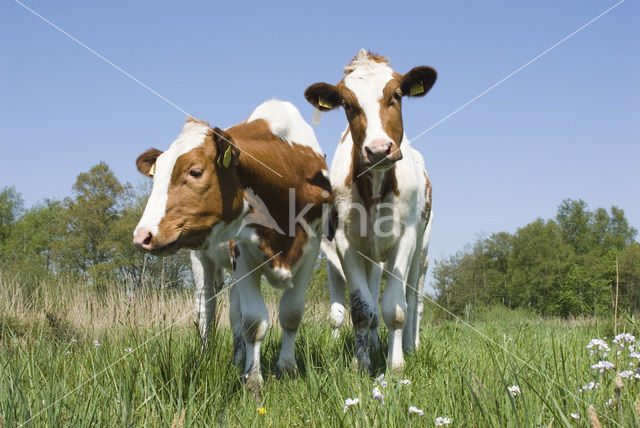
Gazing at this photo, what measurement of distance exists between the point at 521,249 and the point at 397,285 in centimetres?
4763

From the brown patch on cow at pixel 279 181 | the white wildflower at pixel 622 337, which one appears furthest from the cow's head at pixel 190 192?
the white wildflower at pixel 622 337

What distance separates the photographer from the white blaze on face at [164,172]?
3535 mm

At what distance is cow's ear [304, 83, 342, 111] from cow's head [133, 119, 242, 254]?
126 cm

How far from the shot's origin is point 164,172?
3.72m

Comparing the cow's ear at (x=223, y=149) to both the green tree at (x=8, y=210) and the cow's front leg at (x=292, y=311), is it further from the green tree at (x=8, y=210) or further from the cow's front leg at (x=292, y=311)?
the green tree at (x=8, y=210)

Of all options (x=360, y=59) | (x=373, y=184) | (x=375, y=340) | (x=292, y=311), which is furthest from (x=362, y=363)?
(x=360, y=59)

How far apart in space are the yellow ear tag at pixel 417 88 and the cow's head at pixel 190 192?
6.35 ft

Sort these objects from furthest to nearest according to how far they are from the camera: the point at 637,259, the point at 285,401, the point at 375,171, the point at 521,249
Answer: the point at 521,249, the point at 637,259, the point at 375,171, the point at 285,401

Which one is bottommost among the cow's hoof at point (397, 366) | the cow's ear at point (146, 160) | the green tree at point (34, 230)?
the cow's hoof at point (397, 366)

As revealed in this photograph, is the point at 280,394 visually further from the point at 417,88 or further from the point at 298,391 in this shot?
the point at 417,88

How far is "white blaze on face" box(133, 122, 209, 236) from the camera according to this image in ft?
11.6

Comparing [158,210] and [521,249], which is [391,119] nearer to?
[158,210]

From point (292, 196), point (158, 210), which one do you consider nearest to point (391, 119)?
point (292, 196)

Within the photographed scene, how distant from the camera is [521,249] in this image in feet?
160
